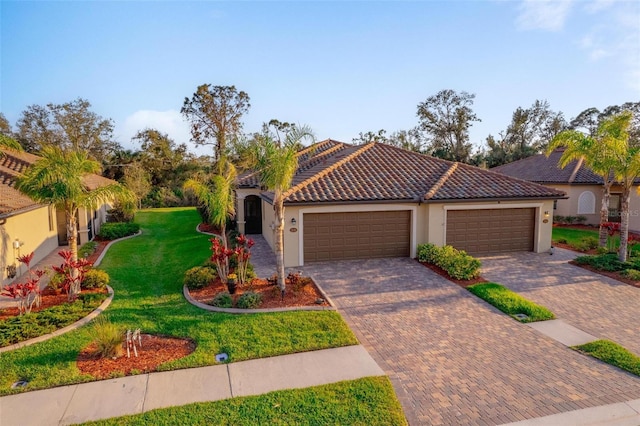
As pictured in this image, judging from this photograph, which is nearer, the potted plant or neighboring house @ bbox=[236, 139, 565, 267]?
the potted plant

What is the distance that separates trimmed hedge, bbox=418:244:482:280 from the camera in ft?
41.1

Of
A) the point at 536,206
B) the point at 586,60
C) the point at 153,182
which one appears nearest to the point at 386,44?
the point at 586,60

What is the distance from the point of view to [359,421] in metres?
5.42

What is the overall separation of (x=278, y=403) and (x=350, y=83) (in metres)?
18.8

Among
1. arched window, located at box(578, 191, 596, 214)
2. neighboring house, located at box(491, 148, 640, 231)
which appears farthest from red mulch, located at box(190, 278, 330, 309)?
arched window, located at box(578, 191, 596, 214)

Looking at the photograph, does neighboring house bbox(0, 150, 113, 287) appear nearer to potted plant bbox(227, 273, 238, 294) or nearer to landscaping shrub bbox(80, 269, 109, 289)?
Result: landscaping shrub bbox(80, 269, 109, 289)

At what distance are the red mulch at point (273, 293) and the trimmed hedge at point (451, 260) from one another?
488cm

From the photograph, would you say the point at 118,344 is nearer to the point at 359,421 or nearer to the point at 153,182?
the point at 359,421

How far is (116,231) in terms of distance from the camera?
20297 mm

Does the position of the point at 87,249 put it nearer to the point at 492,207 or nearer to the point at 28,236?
the point at 28,236

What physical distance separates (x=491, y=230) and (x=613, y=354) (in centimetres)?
928

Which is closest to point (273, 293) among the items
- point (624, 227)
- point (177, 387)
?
point (177, 387)

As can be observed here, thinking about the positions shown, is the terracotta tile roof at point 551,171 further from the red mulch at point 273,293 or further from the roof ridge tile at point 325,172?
the red mulch at point 273,293

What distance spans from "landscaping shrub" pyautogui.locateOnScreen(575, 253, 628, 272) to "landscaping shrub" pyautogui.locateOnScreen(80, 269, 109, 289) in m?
17.1
